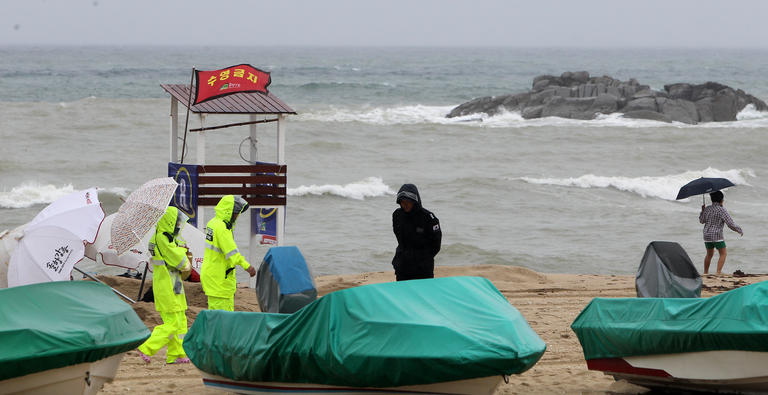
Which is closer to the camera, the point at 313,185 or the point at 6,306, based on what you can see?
the point at 6,306

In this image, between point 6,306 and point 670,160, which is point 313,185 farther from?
point 6,306

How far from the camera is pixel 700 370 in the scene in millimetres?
6840

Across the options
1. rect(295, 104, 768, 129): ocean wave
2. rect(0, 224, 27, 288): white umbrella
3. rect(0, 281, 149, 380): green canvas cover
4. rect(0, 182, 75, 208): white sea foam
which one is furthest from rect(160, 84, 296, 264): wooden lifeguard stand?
rect(295, 104, 768, 129): ocean wave

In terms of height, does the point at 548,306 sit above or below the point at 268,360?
below

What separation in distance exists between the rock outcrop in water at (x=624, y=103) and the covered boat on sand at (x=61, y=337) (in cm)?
4247

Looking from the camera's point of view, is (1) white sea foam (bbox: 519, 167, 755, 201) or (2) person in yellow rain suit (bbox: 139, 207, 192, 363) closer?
(2) person in yellow rain suit (bbox: 139, 207, 192, 363)

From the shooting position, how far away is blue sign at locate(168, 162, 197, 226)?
12133 mm

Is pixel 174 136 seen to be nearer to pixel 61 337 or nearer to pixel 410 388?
pixel 61 337

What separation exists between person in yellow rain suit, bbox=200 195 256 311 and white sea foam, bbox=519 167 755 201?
17818 mm

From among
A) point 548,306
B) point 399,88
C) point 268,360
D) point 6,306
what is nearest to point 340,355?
point 268,360

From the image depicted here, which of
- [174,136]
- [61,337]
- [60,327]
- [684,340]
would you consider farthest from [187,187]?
A: [684,340]

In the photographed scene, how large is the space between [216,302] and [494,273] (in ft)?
20.7

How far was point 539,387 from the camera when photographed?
8.04 metres

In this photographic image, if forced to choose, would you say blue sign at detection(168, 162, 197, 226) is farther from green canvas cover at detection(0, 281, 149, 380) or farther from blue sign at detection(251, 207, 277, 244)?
green canvas cover at detection(0, 281, 149, 380)
